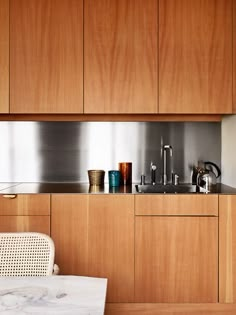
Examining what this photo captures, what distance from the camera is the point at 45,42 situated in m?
3.01

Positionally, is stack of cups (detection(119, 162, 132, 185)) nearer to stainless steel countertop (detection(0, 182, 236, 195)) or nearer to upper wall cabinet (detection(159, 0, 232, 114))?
stainless steel countertop (detection(0, 182, 236, 195))

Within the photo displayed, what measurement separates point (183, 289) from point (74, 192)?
94 cm

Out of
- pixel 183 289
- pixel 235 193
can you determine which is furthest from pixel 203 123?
pixel 183 289

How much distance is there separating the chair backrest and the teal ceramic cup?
1485mm

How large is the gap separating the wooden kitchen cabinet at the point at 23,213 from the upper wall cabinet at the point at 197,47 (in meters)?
1.20

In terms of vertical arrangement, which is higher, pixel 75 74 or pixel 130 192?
pixel 75 74

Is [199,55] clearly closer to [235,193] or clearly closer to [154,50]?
[154,50]

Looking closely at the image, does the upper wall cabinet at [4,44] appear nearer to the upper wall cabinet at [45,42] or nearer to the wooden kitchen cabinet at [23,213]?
the upper wall cabinet at [45,42]

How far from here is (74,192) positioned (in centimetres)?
279

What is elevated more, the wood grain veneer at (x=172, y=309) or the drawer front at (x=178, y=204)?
the drawer front at (x=178, y=204)

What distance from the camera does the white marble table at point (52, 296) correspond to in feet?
3.76

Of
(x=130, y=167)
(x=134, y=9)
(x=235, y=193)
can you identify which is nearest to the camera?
(x=235, y=193)

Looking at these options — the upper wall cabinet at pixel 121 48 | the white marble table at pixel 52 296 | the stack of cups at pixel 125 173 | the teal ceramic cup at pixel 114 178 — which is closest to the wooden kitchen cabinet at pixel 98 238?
the teal ceramic cup at pixel 114 178

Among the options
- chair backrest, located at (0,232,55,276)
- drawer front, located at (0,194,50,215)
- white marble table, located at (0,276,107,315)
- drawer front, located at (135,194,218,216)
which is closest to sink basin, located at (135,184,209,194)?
drawer front, located at (135,194,218,216)
